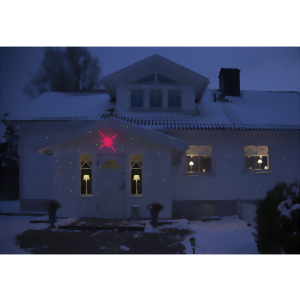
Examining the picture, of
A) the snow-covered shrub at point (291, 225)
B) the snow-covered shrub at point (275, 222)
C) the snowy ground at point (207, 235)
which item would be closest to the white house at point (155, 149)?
the snowy ground at point (207, 235)

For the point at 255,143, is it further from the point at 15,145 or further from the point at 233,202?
the point at 15,145

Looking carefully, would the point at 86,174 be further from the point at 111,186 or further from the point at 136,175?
the point at 136,175

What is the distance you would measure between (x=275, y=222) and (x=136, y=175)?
15.7 ft

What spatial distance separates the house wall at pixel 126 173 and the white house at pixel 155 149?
0.13 ft

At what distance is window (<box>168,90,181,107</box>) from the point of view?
33.8 feet

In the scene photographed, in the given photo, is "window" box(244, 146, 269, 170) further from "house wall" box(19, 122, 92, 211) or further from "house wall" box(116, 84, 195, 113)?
"house wall" box(19, 122, 92, 211)

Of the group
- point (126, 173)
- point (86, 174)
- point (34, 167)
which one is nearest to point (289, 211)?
point (126, 173)

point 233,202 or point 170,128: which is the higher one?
point 170,128

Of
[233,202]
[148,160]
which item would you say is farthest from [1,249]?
[233,202]

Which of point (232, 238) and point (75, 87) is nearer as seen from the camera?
point (232, 238)

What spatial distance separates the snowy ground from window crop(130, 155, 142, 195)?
4.17 feet

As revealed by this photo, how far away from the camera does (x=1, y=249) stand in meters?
5.27

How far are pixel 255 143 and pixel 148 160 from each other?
5.93m

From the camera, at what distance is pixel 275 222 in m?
4.23
